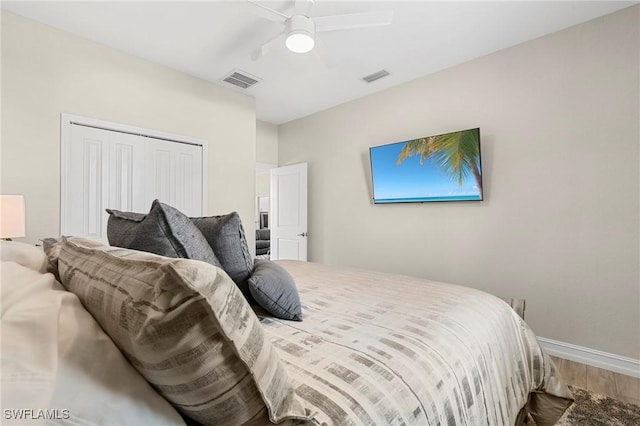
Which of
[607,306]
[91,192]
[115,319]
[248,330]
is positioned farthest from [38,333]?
[607,306]

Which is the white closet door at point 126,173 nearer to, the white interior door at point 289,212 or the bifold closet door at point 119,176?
the bifold closet door at point 119,176

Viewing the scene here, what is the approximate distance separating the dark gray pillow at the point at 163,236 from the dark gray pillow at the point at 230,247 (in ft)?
0.32

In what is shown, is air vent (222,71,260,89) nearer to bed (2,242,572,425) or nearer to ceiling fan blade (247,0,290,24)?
ceiling fan blade (247,0,290,24)

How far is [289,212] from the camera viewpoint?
4.77 m

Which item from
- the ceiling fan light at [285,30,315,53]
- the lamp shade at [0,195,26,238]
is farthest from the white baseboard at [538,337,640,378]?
the lamp shade at [0,195,26,238]

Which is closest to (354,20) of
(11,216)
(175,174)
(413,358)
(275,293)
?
(275,293)

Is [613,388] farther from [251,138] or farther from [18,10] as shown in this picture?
[18,10]

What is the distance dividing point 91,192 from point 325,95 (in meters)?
2.84

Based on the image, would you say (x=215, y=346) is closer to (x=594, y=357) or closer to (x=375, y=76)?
(x=594, y=357)

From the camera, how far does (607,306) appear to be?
7.69 ft

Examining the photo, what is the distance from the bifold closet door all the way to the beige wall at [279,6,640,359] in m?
2.37

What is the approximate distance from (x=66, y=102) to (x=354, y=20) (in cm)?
255

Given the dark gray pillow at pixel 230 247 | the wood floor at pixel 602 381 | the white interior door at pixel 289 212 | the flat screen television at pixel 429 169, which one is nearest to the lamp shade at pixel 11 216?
the dark gray pillow at pixel 230 247

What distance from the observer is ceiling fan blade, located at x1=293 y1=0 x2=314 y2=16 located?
2.07 m
